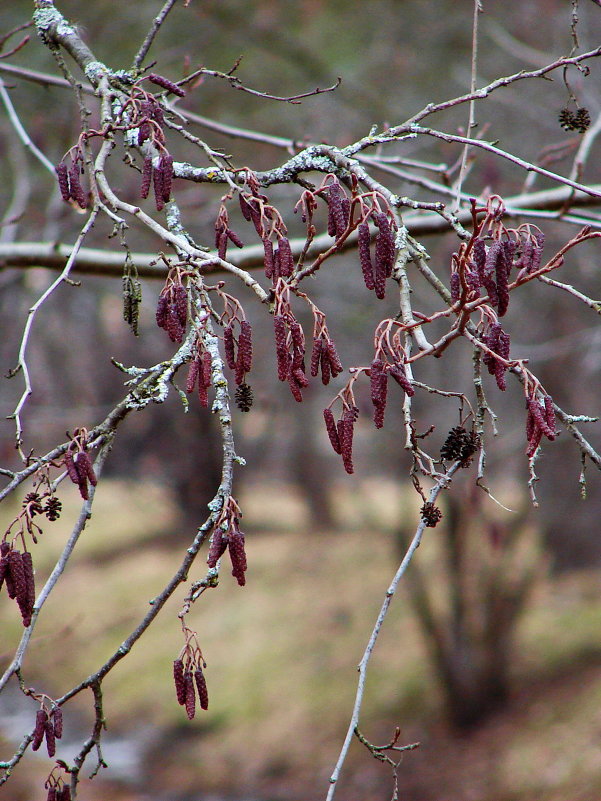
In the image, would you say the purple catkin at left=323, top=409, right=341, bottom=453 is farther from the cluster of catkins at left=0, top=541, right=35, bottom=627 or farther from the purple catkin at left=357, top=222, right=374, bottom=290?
the cluster of catkins at left=0, top=541, right=35, bottom=627

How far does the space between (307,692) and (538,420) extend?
298 inches

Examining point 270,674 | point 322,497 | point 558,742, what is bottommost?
point 558,742

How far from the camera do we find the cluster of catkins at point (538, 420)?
4.86 feet

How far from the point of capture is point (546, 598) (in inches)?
331

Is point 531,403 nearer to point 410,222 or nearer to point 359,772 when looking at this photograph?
point 410,222

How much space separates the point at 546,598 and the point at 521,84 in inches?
209

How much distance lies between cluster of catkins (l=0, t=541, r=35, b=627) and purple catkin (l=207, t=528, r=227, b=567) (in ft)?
1.23

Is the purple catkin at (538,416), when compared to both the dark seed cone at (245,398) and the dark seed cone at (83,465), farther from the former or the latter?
the dark seed cone at (83,465)

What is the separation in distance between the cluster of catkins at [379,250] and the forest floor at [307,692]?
14.8 feet

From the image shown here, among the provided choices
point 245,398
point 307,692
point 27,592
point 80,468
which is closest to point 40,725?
point 27,592

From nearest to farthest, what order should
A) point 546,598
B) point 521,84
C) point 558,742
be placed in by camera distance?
1. point 558,742
2. point 521,84
3. point 546,598

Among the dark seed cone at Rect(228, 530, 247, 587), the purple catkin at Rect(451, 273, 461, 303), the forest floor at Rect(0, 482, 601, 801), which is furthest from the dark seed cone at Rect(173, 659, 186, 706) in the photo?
the forest floor at Rect(0, 482, 601, 801)

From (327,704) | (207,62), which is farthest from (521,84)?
(327,704)

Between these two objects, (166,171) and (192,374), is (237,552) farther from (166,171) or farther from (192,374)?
(166,171)
